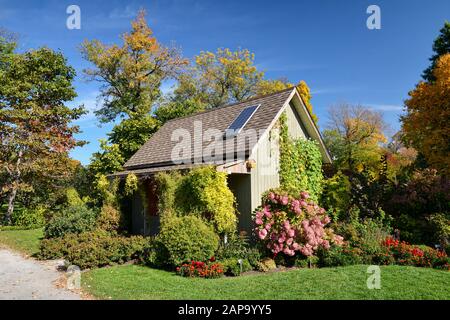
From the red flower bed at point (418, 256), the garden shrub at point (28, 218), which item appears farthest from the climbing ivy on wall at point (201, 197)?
the garden shrub at point (28, 218)

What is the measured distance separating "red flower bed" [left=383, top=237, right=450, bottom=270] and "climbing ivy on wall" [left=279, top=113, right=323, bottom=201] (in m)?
4.60

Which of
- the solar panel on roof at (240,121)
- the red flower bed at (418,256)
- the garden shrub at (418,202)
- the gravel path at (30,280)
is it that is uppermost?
the solar panel on roof at (240,121)

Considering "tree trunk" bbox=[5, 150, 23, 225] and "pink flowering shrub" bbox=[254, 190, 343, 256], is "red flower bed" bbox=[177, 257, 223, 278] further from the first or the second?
"tree trunk" bbox=[5, 150, 23, 225]

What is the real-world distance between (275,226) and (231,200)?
1820 mm

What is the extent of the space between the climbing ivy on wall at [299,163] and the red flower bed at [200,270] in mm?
5352

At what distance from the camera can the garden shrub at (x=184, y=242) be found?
34.1 ft

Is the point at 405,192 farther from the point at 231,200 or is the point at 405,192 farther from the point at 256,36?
the point at 256,36

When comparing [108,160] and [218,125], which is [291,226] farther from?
[108,160]

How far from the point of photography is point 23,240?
54.7 feet

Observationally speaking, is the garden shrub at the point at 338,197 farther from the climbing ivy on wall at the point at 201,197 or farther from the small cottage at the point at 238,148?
the climbing ivy on wall at the point at 201,197

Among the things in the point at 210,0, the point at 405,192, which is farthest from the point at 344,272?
the point at 210,0

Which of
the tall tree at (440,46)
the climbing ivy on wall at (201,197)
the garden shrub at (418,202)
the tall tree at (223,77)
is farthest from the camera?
the tall tree at (223,77)

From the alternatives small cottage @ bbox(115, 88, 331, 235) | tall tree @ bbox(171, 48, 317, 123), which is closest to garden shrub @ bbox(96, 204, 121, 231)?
small cottage @ bbox(115, 88, 331, 235)

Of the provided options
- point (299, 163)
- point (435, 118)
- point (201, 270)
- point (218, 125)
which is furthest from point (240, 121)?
point (435, 118)
